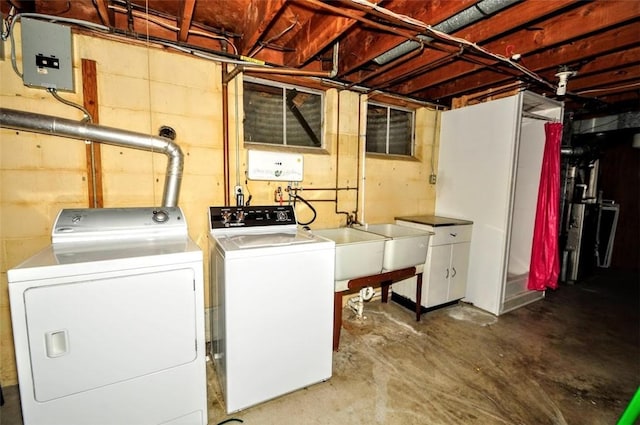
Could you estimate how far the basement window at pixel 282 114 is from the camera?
2.64 m

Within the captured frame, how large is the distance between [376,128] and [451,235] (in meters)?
1.47

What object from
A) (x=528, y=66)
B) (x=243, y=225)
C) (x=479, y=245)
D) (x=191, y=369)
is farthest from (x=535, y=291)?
(x=191, y=369)

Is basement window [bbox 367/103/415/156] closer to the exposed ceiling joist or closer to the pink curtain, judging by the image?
the exposed ceiling joist

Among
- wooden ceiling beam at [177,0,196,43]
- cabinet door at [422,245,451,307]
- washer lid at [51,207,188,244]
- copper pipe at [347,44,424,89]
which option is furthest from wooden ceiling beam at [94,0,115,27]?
cabinet door at [422,245,451,307]

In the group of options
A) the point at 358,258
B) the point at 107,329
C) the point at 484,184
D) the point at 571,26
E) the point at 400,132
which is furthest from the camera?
the point at 400,132

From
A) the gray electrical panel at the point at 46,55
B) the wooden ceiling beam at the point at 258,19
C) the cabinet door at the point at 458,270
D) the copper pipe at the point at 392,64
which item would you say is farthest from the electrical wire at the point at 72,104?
the cabinet door at the point at 458,270

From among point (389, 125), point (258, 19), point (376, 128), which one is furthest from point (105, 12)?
point (389, 125)

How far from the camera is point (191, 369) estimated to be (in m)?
1.54

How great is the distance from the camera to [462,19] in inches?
73.4

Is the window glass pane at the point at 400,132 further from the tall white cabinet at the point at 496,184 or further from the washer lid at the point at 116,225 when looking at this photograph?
the washer lid at the point at 116,225

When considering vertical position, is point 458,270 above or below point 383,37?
below

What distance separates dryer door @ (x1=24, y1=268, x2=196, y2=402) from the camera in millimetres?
1223

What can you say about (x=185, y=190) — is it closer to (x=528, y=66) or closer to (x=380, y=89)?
(x=380, y=89)

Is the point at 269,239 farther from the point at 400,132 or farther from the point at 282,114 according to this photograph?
the point at 400,132
